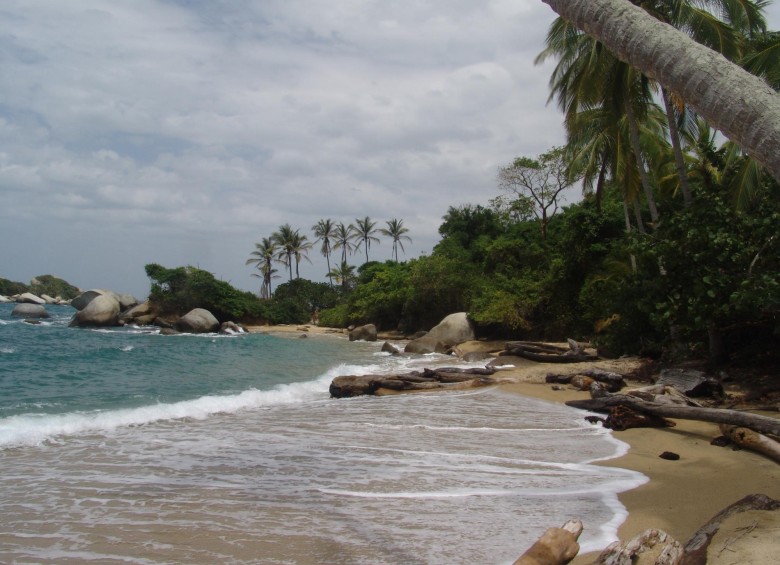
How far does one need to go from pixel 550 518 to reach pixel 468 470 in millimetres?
1761

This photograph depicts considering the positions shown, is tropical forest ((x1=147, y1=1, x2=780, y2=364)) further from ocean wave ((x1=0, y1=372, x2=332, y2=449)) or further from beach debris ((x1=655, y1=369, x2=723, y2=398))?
ocean wave ((x1=0, y1=372, x2=332, y2=449))

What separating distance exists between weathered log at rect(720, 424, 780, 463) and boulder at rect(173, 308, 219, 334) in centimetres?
4186

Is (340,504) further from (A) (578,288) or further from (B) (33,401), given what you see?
(A) (578,288)

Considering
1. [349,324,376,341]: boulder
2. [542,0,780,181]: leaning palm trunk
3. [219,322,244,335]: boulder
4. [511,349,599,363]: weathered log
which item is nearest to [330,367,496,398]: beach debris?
[511,349,599,363]: weathered log

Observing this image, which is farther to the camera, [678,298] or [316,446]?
[678,298]

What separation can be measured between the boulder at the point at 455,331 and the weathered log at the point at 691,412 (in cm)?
1808

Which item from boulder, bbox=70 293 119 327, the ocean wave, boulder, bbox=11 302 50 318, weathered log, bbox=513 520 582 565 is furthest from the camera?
boulder, bbox=11 302 50 318

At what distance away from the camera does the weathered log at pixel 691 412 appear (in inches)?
278

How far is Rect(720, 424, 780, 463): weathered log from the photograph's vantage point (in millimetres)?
6732

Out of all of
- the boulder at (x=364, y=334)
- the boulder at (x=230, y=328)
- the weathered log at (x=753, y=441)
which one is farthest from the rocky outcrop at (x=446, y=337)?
the boulder at (x=230, y=328)

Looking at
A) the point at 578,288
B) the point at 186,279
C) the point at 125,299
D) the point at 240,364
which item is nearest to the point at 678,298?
the point at 578,288

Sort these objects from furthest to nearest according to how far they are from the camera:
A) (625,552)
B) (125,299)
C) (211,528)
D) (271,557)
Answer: (125,299) → (211,528) → (271,557) → (625,552)

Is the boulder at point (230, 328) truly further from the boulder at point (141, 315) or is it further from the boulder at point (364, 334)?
the boulder at point (364, 334)

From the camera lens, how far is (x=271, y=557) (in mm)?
4504
